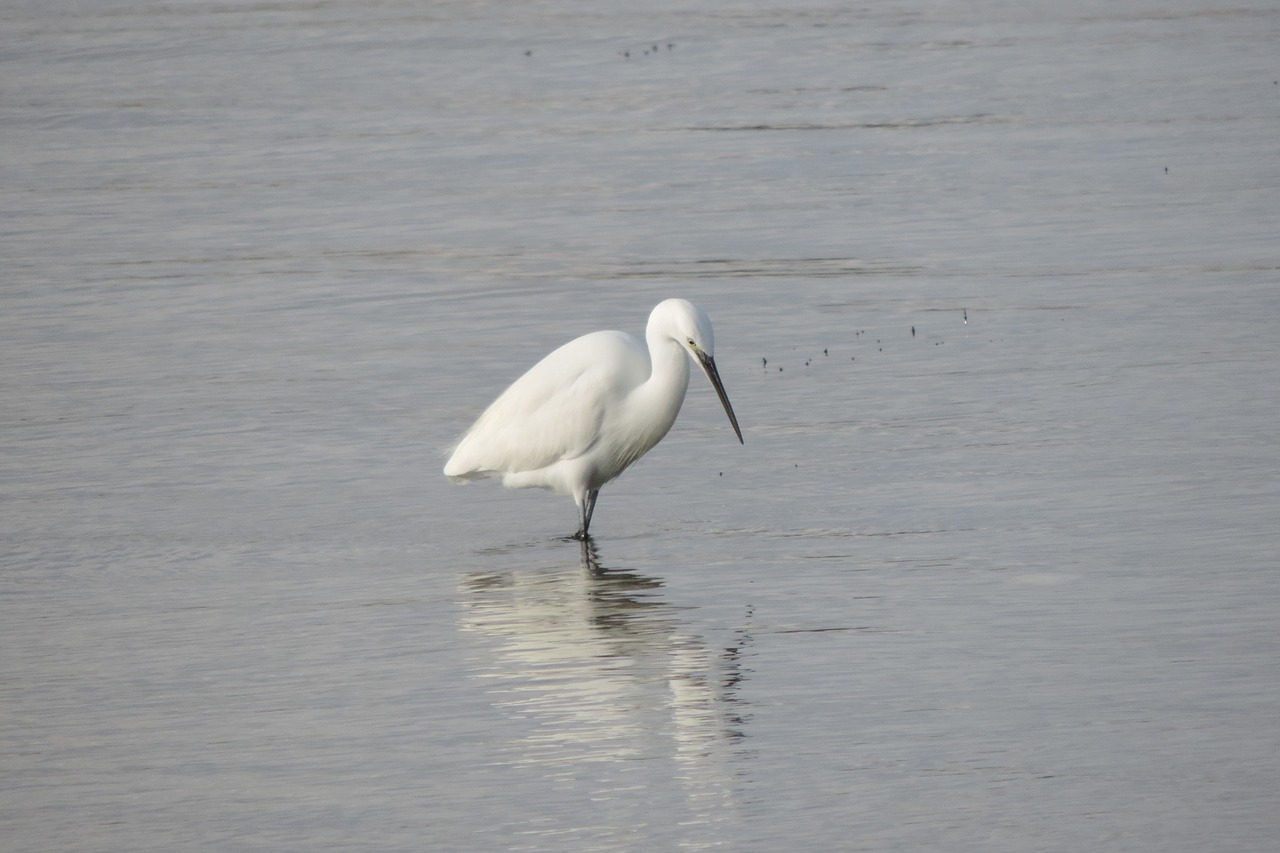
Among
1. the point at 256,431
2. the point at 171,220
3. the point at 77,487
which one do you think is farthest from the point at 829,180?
the point at 77,487

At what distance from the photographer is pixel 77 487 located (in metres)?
10.1

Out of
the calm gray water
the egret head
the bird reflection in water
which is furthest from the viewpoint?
the egret head

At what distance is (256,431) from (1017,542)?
4005 millimetres

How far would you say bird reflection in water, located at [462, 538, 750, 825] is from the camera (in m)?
6.55

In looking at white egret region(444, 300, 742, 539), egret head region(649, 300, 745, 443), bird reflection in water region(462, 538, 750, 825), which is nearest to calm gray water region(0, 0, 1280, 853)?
bird reflection in water region(462, 538, 750, 825)

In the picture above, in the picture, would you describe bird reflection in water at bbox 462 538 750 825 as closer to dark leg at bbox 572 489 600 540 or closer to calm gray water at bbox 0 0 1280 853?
calm gray water at bbox 0 0 1280 853

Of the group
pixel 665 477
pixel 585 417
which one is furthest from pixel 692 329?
pixel 665 477

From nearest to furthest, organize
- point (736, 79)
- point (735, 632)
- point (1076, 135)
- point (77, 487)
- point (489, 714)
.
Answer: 1. point (489, 714)
2. point (735, 632)
3. point (77, 487)
4. point (1076, 135)
5. point (736, 79)

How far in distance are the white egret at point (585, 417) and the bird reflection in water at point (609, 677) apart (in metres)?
0.70

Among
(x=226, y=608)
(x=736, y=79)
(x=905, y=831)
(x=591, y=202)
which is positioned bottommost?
(x=905, y=831)

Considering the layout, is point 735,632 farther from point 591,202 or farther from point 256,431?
point 591,202

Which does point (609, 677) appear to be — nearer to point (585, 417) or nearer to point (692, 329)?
point (692, 329)

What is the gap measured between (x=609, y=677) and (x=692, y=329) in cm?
219

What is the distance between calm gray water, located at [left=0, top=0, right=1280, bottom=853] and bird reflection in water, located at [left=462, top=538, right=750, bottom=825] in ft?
0.07
